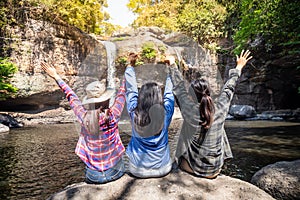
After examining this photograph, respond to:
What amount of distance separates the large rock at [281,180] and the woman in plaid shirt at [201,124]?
56.0 inches

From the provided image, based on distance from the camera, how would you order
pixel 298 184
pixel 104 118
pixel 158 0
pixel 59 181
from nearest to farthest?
pixel 104 118 < pixel 298 184 < pixel 59 181 < pixel 158 0

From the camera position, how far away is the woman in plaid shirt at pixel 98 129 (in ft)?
7.46

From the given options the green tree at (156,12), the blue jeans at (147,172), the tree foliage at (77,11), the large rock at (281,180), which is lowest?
the large rock at (281,180)

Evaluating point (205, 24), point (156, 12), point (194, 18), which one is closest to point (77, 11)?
point (194, 18)

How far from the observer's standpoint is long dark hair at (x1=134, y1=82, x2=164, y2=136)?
2.24m

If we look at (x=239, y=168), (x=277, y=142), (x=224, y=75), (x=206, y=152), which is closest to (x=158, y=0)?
(x=224, y=75)

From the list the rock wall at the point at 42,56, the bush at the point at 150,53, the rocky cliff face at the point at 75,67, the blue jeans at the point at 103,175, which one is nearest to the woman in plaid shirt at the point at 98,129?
the blue jeans at the point at 103,175

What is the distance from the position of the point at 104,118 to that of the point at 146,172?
31.3 inches

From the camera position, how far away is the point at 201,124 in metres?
2.52

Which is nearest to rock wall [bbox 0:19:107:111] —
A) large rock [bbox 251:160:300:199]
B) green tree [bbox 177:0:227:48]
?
green tree [bbox 177:0:227:48]

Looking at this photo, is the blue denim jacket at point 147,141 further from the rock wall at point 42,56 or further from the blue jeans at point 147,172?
the rock wall at point 42,56

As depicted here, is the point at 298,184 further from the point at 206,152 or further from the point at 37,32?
the point at 37,32

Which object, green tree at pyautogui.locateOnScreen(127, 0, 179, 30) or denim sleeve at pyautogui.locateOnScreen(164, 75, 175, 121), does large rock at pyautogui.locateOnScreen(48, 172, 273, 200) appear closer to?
denim sleeve at pyautogui.locateOnScreen(164, 75, 175, 121)

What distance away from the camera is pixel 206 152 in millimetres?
2662
